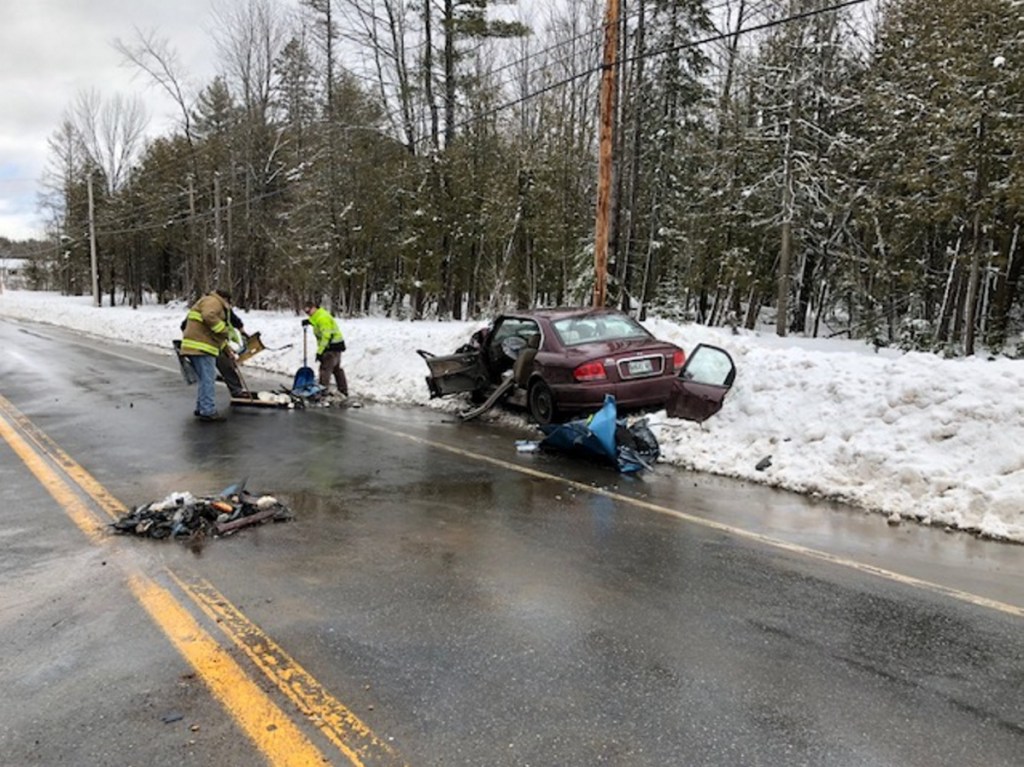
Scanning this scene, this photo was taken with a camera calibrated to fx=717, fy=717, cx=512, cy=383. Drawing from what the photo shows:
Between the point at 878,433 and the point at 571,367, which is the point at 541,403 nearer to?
the point at 571,367

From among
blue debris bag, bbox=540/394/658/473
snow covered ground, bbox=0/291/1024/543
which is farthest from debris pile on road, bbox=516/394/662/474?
snow covered ground, bbox=0/291/1024/543

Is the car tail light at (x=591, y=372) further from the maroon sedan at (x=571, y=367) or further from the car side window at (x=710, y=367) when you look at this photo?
the car side window at (x=710, y=367)

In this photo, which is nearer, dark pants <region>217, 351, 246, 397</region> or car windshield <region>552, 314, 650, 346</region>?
car windshield <region>552, 314, 650, 346</region>

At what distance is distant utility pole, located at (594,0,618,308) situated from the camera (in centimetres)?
1300

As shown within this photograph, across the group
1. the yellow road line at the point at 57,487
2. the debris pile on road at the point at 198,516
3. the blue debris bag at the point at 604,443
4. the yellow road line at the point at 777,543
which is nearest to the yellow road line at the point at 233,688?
the debris pile on road at the point at 198,516

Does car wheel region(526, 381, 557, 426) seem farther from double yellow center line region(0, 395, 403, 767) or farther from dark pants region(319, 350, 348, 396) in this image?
double yellow center line region(0, 395, 403, 767)

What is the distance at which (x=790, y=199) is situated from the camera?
71.1 ft

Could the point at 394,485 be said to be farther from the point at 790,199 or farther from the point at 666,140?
the point at 666,140

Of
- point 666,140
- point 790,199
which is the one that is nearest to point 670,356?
point 790,199

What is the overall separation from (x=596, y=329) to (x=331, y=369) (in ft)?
16.6

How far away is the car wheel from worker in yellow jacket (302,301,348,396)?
4.07 metres

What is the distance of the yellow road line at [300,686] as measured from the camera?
2.65 m

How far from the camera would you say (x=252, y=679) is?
314 cm

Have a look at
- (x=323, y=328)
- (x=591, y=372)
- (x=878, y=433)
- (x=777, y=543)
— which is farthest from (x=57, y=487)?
(x=878, y=433)
